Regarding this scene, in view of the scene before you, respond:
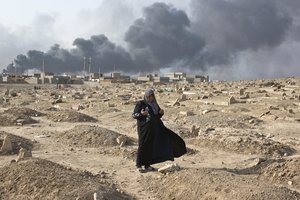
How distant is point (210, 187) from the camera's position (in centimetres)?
739

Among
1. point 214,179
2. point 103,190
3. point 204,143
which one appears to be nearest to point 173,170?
point 214,179

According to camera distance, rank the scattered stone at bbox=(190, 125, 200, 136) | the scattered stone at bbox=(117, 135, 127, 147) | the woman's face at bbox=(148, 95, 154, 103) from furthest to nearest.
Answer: the scattered stone at bbox=(190, 125, 200, 136)
the scattered stone at bbox=(117, 135, 127, 147)
the woman's face at bbox=(148, 95, 154, 103)

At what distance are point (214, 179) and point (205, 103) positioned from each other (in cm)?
1806

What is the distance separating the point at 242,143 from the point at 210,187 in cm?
486

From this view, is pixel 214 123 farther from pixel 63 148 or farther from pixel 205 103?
pixel 205 103

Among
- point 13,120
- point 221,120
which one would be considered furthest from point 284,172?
point 13,120

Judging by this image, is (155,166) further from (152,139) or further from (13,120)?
(13,120)

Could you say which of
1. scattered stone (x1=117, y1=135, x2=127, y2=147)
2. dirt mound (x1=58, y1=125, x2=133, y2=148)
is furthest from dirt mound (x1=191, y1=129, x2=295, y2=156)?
dirt mound (x1=58, y1=125, x2=133, y2=148)

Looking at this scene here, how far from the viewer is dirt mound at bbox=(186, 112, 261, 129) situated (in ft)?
53.3

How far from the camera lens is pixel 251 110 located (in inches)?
832

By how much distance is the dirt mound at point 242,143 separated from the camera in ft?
38.0

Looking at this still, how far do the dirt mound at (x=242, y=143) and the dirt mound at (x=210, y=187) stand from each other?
9.97ft

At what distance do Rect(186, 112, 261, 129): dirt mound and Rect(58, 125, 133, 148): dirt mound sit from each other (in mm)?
3657

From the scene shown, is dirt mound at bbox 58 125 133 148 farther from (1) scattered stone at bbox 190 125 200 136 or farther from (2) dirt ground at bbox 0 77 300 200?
(1) scattered stone at bbox 190 125 200 136
